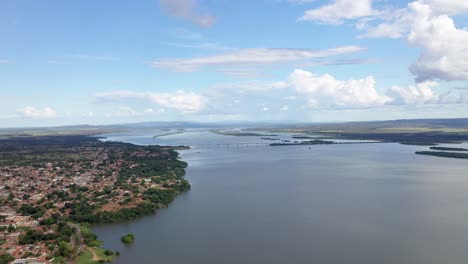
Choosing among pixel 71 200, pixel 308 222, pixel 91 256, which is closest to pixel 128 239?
pixel 91 256

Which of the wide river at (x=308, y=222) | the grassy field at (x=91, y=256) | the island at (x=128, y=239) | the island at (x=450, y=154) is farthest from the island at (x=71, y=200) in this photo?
the island at (x=450, y=154)

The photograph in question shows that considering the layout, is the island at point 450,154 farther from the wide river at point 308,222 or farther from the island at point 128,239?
the island at point 128,239

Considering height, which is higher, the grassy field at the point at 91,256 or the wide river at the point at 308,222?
the wide river at the point at 308,222

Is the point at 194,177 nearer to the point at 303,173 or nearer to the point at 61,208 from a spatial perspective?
the point at 303,173

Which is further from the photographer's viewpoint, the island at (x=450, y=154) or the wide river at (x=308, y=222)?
the island at (x=450, y=154)

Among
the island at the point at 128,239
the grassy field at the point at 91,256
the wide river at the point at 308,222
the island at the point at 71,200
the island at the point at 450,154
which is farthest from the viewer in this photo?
the island at the point at 450,154

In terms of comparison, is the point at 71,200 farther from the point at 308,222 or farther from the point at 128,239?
the point at 308,222

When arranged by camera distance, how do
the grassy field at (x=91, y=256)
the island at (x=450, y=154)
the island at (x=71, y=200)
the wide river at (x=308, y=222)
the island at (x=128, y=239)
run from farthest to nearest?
the island at (x=450, y=154) < the island at (x=128, y=239) < the island at (x=71, y=200) < the wide river at (x=308, y=222) < the grassy field at (x=91, y=256)
